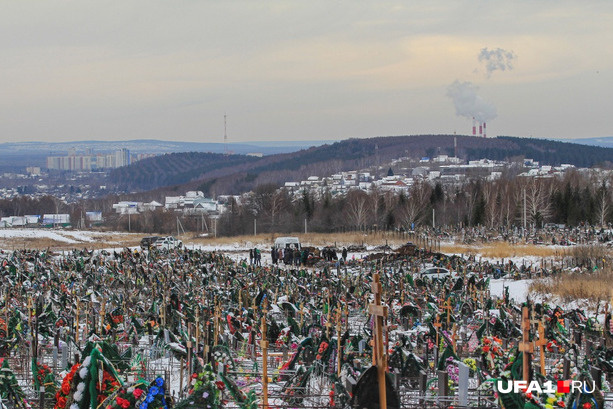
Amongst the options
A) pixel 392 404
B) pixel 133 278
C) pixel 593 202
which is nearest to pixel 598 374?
pixel 392 404

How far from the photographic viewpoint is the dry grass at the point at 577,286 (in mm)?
20391

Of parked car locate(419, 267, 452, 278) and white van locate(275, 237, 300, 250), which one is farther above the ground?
white van locate(275, 237, 300, 250)

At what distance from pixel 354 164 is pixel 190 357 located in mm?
185642

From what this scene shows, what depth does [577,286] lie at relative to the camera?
845 inches

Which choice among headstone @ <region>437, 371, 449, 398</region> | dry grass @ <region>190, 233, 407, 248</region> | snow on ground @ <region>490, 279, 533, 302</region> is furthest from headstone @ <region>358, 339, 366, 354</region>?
dry grass @ <region>190, 233, 407, 248</region>

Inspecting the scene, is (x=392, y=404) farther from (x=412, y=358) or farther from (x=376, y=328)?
(x=412, y=358)

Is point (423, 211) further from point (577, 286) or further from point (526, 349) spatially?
point (526, 349)

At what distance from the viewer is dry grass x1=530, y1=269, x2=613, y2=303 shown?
20.4 metres

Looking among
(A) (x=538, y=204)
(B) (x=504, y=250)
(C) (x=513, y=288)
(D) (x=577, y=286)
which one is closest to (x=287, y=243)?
(B) (x=504, y=250)

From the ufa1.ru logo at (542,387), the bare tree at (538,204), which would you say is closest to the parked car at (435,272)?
the ufa1.ru logo at (542,387)

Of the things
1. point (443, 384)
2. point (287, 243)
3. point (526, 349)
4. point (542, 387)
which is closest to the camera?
point (526, 349)

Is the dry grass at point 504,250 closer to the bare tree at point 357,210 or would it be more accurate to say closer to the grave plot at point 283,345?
the grave plot at point 283,345

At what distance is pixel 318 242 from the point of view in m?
44.0

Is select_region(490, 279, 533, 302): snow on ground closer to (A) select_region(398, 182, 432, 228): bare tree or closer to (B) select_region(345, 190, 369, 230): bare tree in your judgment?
(A) select_region(398, 182, 432, 228): bare tree
